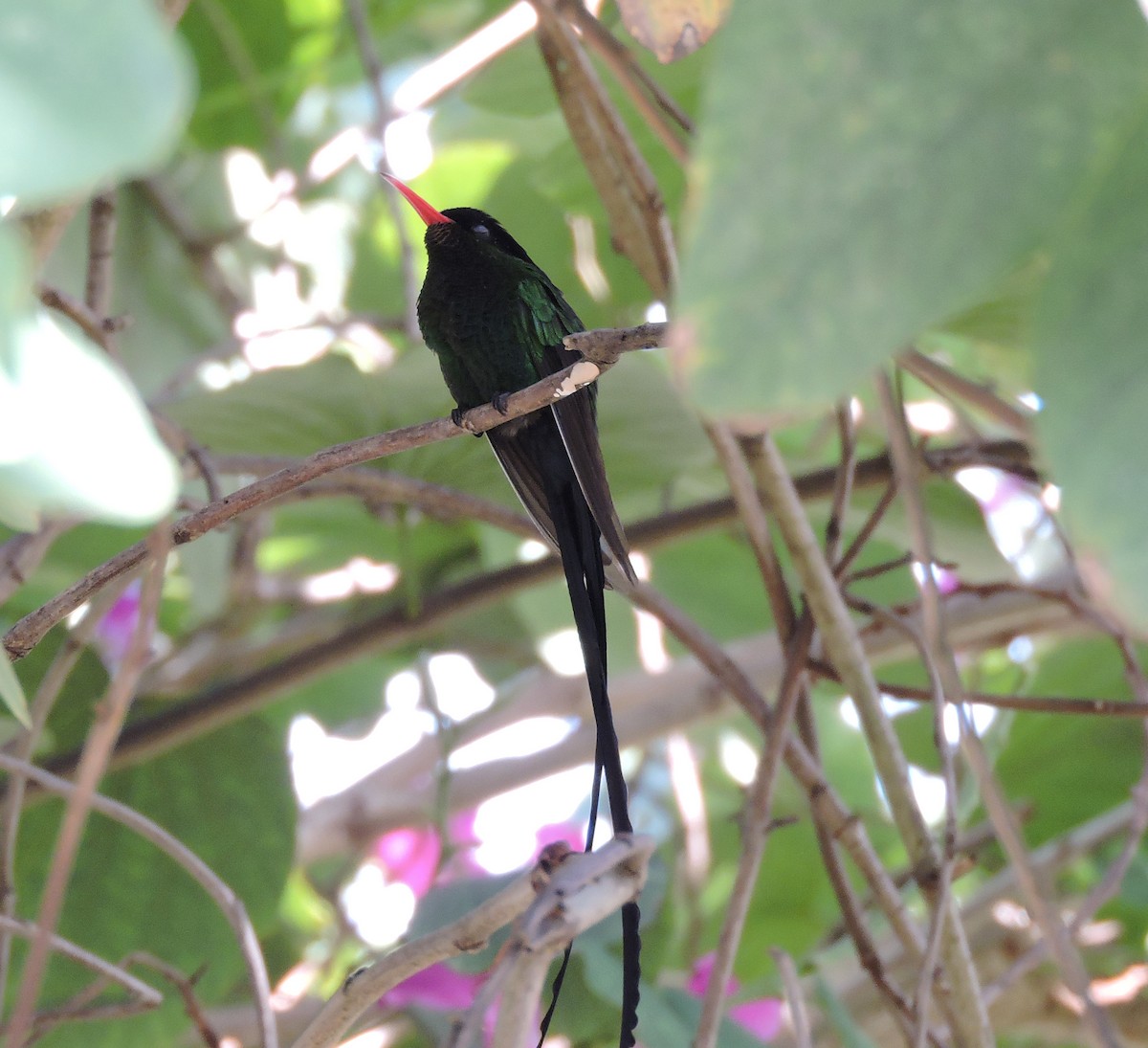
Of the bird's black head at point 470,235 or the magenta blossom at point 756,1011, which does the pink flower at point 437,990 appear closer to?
the magenta blossom at point 756,1011

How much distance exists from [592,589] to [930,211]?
82cm

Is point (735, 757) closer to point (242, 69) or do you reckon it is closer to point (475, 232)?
point (475, 232)

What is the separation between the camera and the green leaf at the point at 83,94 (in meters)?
0.27

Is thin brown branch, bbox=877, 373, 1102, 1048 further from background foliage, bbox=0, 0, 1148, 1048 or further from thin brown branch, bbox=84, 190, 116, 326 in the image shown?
thin brown branch, bbox=84, 190, 116, 326

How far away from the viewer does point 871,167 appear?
0.33 m

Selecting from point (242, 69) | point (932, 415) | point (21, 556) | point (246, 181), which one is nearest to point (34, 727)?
point (21, 556)

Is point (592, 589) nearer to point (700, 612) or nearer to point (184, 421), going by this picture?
point (184, 421)

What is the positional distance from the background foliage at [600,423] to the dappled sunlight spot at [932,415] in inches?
1.0

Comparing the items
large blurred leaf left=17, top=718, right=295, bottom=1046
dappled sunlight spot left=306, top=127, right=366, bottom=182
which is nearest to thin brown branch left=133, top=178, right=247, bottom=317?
dappled sunlight spot left=306, top=127, right=366, bottom=182

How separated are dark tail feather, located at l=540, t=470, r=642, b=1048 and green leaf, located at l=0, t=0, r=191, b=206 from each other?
0.58 m

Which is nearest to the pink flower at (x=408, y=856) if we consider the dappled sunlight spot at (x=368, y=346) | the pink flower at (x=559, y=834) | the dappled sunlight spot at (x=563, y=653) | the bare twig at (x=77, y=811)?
the pink flower at (x=559, y=834)

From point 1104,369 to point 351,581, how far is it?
1.58m

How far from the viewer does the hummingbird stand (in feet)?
3.39

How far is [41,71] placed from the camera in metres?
0.29
